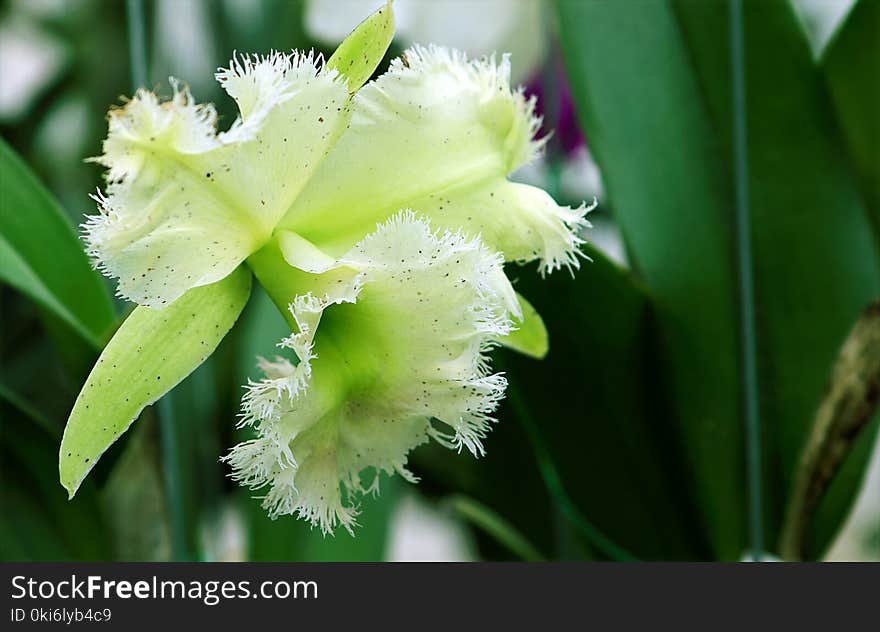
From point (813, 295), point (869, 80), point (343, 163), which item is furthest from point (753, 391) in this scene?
point (343, 163)

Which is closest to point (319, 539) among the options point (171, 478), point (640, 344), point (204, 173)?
point (171, 478)

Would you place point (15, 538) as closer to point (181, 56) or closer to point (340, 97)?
point (340, 97)

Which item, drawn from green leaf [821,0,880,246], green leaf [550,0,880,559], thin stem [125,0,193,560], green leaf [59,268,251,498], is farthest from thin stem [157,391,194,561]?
green leaf [821,0,880,246]

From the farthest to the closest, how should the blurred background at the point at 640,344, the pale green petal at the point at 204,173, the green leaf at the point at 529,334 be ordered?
the blurred background at the point at 640,344 < the green leaf at the point at 529,334 < the pale green petal at the point at 204,173

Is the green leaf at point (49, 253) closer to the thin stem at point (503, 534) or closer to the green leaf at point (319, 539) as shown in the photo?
the green leaf at point (319, 539)

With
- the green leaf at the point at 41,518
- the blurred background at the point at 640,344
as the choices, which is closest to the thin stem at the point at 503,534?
the blurred background at the point at 640,344

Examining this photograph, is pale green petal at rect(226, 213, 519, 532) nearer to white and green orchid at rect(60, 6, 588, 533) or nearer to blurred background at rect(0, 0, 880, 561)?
white and green orchid at rect(60, 6, 588, 533)
